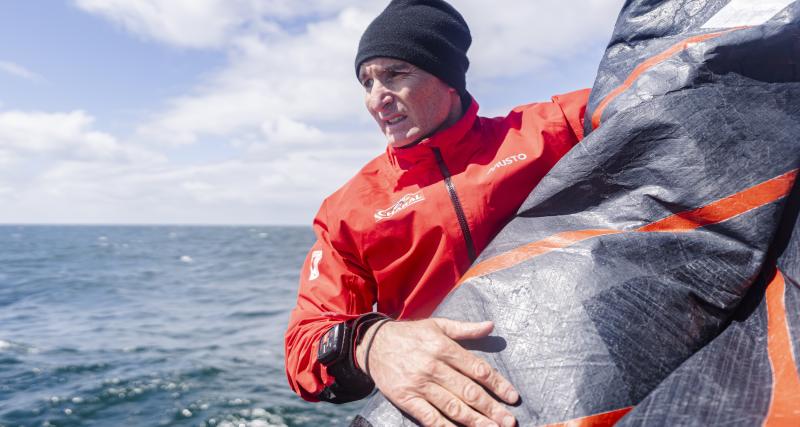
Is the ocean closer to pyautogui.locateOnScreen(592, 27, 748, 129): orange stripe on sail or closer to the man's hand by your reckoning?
the man's hand

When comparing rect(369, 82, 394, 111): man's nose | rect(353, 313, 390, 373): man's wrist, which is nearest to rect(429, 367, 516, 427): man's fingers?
rect(353, 313, 390, 373): man's wrist

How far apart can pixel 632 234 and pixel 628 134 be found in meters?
0.36

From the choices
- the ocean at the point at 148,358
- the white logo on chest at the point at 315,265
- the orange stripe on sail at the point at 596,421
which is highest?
the white logo on chest at the point at 315,265

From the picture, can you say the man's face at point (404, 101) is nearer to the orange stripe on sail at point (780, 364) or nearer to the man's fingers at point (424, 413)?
the man's fingers at point (424, 413)

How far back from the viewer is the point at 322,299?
2.45m

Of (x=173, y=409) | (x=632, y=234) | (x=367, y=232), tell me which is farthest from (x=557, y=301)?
(x=173, y=409)

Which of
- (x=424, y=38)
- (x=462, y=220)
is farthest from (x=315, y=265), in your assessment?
(x=424, y=38)

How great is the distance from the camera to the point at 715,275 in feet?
5.42

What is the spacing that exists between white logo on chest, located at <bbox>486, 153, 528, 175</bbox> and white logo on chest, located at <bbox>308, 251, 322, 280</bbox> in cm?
86

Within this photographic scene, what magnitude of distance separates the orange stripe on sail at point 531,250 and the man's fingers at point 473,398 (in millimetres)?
404

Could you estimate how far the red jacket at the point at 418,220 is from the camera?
7.58 ft

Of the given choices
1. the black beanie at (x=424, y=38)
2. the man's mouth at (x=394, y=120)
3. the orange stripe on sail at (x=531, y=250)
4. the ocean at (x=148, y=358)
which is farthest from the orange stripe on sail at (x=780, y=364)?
the ocean at (x=148, y=358)

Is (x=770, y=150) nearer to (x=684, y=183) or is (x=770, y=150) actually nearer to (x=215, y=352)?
(x=684, y=183)

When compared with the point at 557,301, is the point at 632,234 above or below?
above
